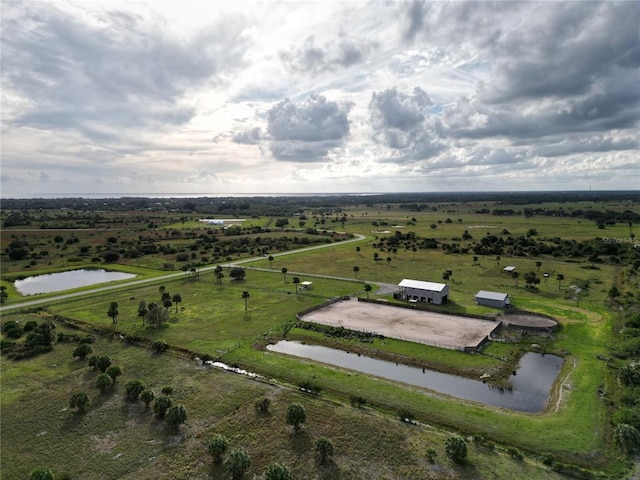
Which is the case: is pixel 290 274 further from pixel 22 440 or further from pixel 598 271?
pixel 598 271

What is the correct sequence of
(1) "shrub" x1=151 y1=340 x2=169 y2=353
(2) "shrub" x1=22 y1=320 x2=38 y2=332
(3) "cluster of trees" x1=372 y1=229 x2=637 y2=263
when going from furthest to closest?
(3) "cluster of trees" x1=372 y1=229 x2=637 y2=263
(2) "shrub" x1=22 y1=320 x2=38 y2=332
(1) "shrub" x1=151 y1=340 x2=169 y2=353

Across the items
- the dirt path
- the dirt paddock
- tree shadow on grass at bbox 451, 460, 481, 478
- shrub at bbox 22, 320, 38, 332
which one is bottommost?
the dirt path

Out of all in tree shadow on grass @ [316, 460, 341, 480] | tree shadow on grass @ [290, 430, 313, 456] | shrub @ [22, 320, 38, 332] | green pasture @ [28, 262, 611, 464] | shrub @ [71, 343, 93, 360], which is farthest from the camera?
shrub @ [22, 320, 38, 332]

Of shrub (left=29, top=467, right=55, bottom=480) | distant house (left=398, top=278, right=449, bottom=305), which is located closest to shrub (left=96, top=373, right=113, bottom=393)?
shrub (left=29, top=467, right=55, bottom=480)

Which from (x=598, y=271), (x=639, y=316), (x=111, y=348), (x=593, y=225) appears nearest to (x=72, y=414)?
(x=111, y=348)

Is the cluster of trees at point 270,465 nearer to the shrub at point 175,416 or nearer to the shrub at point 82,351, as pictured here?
the shrub at point 175,416

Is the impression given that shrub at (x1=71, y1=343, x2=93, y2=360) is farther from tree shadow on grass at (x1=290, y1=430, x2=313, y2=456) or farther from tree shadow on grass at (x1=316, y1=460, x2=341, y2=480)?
tree shadow on grass at (x1=316, y1=460, x2=341, y2=480)

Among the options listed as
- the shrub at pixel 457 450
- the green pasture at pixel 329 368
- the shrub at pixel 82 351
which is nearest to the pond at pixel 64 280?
the green pasture at pixel 329 368
